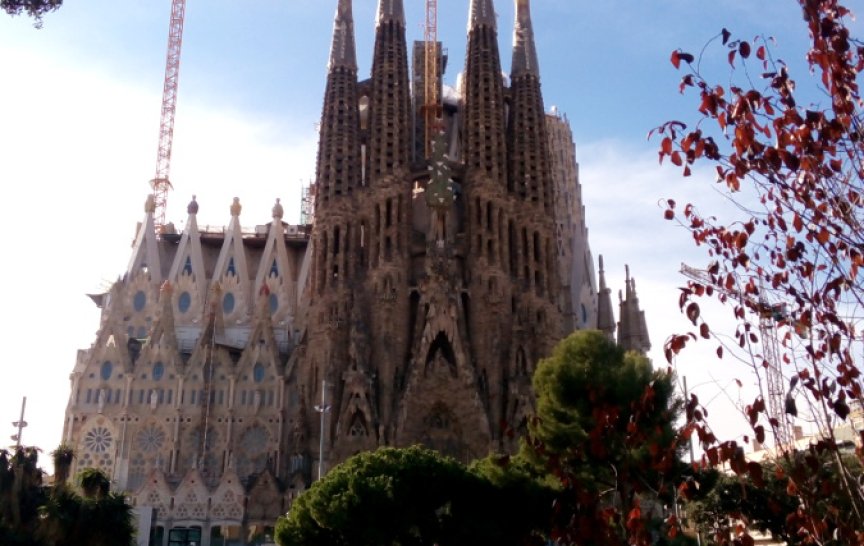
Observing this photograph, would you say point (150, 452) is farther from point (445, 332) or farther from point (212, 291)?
point (445, 332)

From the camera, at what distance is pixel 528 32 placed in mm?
47469

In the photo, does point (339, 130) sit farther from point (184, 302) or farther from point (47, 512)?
point (47, 512)

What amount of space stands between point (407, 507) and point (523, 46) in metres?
30.9

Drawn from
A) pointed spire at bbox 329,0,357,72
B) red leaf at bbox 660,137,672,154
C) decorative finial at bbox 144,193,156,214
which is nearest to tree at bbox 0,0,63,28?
red leaf at bbox 660,137,672,154

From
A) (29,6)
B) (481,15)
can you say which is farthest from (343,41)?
(29,6)

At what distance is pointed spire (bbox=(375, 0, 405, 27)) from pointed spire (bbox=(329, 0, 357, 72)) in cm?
156

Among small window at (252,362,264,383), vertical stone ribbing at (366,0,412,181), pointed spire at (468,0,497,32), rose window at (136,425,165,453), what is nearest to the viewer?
vertical stone ribbing at (366,0,412,181)

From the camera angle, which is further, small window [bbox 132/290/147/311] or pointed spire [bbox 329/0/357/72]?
small window [bbox 132/290/147/311]

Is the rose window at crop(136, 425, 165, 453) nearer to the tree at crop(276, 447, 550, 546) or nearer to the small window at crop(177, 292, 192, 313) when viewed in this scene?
the small window at crop(177, 292, 192, 313)

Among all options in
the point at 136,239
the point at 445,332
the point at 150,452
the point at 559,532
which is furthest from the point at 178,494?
the point at 559,532

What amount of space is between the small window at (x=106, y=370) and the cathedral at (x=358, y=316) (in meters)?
0.11

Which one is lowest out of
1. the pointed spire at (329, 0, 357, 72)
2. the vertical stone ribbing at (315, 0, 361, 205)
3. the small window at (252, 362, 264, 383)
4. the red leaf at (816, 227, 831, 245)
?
the red leaf at (816, 227, 831, 245)

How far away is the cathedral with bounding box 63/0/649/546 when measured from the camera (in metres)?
37.5

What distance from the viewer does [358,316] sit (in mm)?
38438
